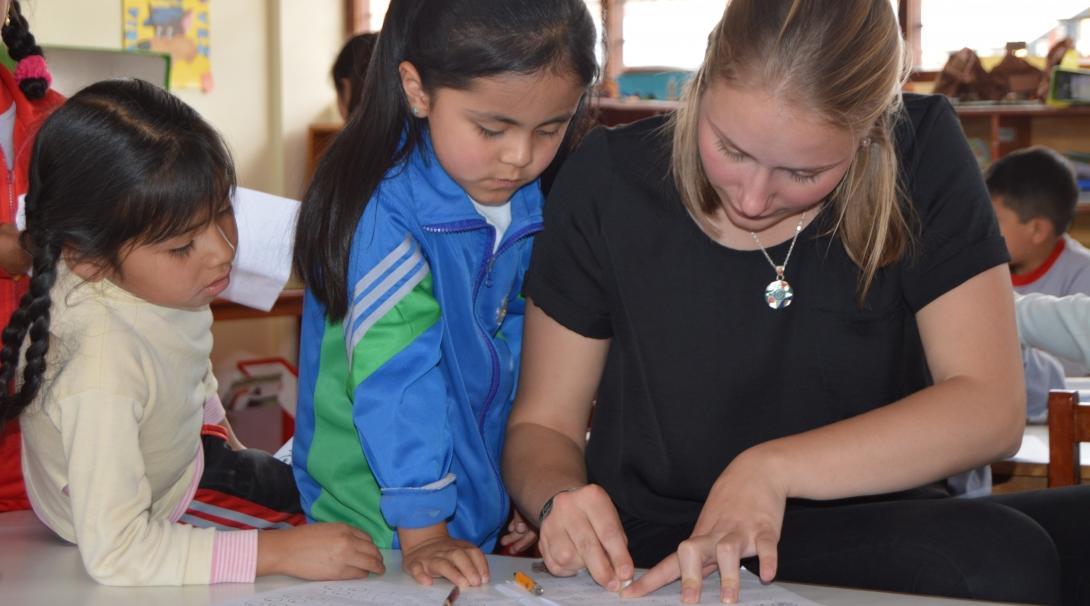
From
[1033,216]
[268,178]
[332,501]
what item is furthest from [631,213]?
[268,178]

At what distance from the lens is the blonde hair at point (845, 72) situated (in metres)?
1.15

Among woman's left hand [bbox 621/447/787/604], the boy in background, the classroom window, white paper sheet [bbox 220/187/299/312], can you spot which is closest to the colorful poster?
the classroom window

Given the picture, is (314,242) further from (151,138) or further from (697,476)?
(697,476)

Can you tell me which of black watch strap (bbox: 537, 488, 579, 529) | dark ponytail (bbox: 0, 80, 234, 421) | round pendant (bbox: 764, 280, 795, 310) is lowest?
black watch strap (bbox: 537, 488, 579, 529)

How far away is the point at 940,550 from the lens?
1.12 metres

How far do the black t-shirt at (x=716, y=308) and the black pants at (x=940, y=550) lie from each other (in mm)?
124

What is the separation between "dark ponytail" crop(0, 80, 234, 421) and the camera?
4.27ft

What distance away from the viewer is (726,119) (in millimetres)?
1183

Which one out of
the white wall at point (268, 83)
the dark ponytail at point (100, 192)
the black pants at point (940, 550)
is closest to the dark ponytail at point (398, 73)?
the dark ponytail at point (100, 192)

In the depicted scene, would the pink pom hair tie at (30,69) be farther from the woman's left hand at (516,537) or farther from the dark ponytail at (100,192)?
the woman's left hand at (516,537)

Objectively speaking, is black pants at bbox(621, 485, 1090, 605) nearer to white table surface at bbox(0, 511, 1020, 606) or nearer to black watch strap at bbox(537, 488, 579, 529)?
white table surface at bbox(0, 511, 1020, 606)

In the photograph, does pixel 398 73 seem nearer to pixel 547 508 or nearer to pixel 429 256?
pixel 429 256

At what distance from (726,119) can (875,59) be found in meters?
0.15

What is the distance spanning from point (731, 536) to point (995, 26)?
447 centimetres
